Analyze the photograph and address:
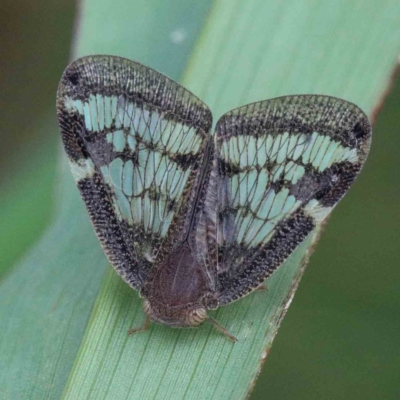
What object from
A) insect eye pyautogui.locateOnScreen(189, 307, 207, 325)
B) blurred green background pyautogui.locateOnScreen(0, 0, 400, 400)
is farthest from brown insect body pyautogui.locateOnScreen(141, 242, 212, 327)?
blurred green background pyautogui.locateOnScreen(0, 0, 400, 400)

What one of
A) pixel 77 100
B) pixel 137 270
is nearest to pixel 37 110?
pixel 77 100

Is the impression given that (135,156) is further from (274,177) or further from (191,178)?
(274,177)

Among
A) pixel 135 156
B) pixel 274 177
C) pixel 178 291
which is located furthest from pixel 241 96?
pixel 178 291

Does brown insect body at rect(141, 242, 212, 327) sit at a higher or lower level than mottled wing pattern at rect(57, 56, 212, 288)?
lower

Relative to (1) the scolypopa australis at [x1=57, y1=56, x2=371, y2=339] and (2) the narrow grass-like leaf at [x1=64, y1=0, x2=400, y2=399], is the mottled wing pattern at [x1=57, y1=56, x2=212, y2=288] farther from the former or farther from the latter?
(2) the narrow grass-like leaf at [x1=64, y1=0, x2=400, y2=399]

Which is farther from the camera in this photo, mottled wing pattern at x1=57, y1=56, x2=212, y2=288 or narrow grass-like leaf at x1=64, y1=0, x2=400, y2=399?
mottled wing pattern at x1=57, y1=56, x2=212, y2=288
